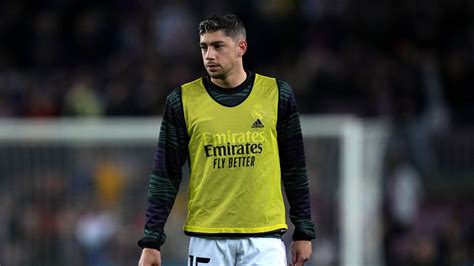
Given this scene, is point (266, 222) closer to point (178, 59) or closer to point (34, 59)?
point (178, 59)

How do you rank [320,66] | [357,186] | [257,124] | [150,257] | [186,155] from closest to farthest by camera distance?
[150,257] < [257,124] < [186,155] < [357,186] < [320,66]

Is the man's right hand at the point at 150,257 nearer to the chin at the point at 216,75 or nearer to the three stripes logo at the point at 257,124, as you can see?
the three stripes logo at the point at 257,124

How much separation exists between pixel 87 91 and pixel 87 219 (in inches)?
137

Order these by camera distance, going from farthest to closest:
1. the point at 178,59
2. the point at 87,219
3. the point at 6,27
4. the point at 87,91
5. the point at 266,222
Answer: the point at 6,27 → the point at 178,59 → the point at 87,91 → the point at 87,219 → the point at 266,222

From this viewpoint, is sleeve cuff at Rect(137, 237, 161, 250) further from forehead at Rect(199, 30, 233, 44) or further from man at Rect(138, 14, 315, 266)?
forehead at Rect(199, 30, 233, 44)

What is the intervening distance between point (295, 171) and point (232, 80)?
0.55 m

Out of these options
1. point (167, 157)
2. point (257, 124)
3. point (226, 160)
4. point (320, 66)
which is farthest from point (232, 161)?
point (320, 66)

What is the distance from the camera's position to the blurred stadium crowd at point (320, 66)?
47.2 feet

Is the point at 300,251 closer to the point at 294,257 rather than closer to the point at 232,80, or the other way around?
the point at 294,257

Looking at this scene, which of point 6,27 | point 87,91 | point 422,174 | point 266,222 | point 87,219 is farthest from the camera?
point 6,27

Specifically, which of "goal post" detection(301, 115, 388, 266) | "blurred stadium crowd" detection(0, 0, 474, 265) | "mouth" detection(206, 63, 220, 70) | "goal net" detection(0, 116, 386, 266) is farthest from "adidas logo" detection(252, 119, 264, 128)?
"blurred stadium crowd" detection(0, 0, 474, 265)

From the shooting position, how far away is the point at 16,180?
1327cm

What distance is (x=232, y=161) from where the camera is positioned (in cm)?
614

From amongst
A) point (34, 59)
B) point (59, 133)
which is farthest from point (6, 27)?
point (59, 133)
